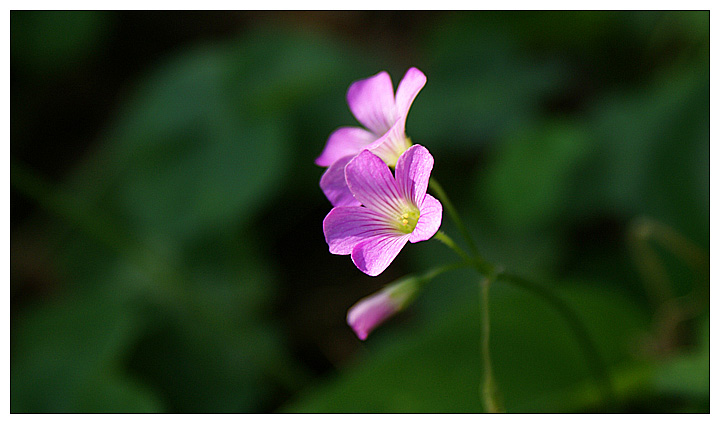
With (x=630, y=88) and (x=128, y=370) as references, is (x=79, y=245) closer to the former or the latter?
(x=128, y=370)

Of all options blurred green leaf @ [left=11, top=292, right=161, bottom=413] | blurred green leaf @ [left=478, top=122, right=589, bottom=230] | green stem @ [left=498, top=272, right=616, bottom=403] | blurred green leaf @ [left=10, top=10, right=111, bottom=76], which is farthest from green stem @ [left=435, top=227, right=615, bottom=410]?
blurred green leaf @ [left=10, top=10, right=111, bottom=76]

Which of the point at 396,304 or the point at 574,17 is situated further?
the point at 574,17

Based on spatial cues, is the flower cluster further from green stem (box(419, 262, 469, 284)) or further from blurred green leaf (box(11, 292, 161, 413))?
blurred green leaf (box(11, 292, 161, 413))

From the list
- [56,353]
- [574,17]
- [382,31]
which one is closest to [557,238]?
[574,17]

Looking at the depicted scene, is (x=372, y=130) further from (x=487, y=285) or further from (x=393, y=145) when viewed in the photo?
(x=487, y=285)

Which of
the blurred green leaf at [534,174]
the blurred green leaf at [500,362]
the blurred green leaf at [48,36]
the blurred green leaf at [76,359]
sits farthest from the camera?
the blurred green leaf at [48,36]

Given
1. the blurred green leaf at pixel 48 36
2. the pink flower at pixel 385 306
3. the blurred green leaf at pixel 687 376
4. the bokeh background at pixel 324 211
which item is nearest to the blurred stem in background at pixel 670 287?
the bokeh background at pixel 324 211

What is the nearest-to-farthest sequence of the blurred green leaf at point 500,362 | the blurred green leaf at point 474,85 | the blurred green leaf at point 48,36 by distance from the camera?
the blurred green leaf at point 500,362 < the blurred green leaf at point 474,85 < the blurred green leaf at point 48,36

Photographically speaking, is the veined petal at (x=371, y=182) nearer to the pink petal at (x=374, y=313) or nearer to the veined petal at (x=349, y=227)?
the veined petal at (x=349, y=227)
